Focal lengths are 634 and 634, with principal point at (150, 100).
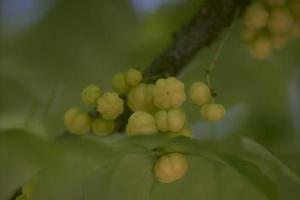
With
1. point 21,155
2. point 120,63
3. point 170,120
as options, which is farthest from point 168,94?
point 120,63

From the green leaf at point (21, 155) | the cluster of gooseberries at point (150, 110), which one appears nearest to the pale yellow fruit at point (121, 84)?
the cluster of gooseberries at point (150, 110)

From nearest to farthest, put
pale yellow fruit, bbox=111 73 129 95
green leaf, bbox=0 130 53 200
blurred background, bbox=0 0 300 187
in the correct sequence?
green leaf, bbox=0 130 53 200
pale yellow fruit, bbox=111 73 129 95
blurred background, bbox=0 0 300 187

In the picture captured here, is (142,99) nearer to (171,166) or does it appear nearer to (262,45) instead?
(171,166)

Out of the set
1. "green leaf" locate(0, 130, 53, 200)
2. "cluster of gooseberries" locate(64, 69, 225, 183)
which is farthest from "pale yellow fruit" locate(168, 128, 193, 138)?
"green leaf" locate(0, 130, 53, 200)

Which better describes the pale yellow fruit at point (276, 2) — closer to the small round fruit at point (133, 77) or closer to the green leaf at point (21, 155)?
the small round fruit at point (133, 77)

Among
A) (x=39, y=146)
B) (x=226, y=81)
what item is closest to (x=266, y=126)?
(x=226, y=81)

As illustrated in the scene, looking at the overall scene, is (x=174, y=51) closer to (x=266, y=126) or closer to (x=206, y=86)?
(x=206, y=86)

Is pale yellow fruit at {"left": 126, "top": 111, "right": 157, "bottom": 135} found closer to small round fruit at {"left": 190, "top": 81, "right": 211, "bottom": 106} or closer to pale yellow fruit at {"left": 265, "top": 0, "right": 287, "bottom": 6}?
small round fruit at {"left": 190, "top": 81, "right": 211, "bottom": 106}
